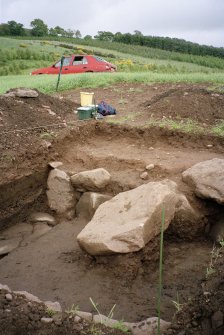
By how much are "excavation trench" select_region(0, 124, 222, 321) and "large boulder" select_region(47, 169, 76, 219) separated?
0.43 ft

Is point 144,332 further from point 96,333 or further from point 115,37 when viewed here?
point 115,37

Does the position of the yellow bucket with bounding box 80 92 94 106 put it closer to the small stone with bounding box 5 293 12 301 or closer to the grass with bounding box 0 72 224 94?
the grass with bounding box 0 72 224 94

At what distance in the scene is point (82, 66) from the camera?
14.4 metres

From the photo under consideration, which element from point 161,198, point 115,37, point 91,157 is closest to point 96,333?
point 161,198

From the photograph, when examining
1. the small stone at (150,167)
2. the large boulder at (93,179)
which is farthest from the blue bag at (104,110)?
the small stone at (150,167)

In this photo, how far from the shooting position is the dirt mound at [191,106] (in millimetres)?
6863

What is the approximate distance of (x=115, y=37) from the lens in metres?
32.5

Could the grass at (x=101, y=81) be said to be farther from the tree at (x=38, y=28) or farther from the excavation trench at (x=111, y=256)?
the tree at (x=38, y=28)

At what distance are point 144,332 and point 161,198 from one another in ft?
4.85

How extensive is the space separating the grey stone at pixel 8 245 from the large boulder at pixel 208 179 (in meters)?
2.33

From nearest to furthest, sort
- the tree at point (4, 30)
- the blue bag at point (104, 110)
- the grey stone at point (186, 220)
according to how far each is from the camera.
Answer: the grey stone at point (186, 220) < the blue bag at point (104, 110) < the tree at point (4, 30)

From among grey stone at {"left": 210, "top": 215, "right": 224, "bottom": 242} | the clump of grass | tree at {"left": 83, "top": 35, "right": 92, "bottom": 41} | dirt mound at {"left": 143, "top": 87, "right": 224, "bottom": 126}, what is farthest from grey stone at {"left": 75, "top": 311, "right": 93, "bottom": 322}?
tree at {"left": 83, "top": 35, "right": 92, "bottom": 41}

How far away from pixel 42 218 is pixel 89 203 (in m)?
0.77

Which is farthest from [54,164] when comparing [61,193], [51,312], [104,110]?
[51,312]
